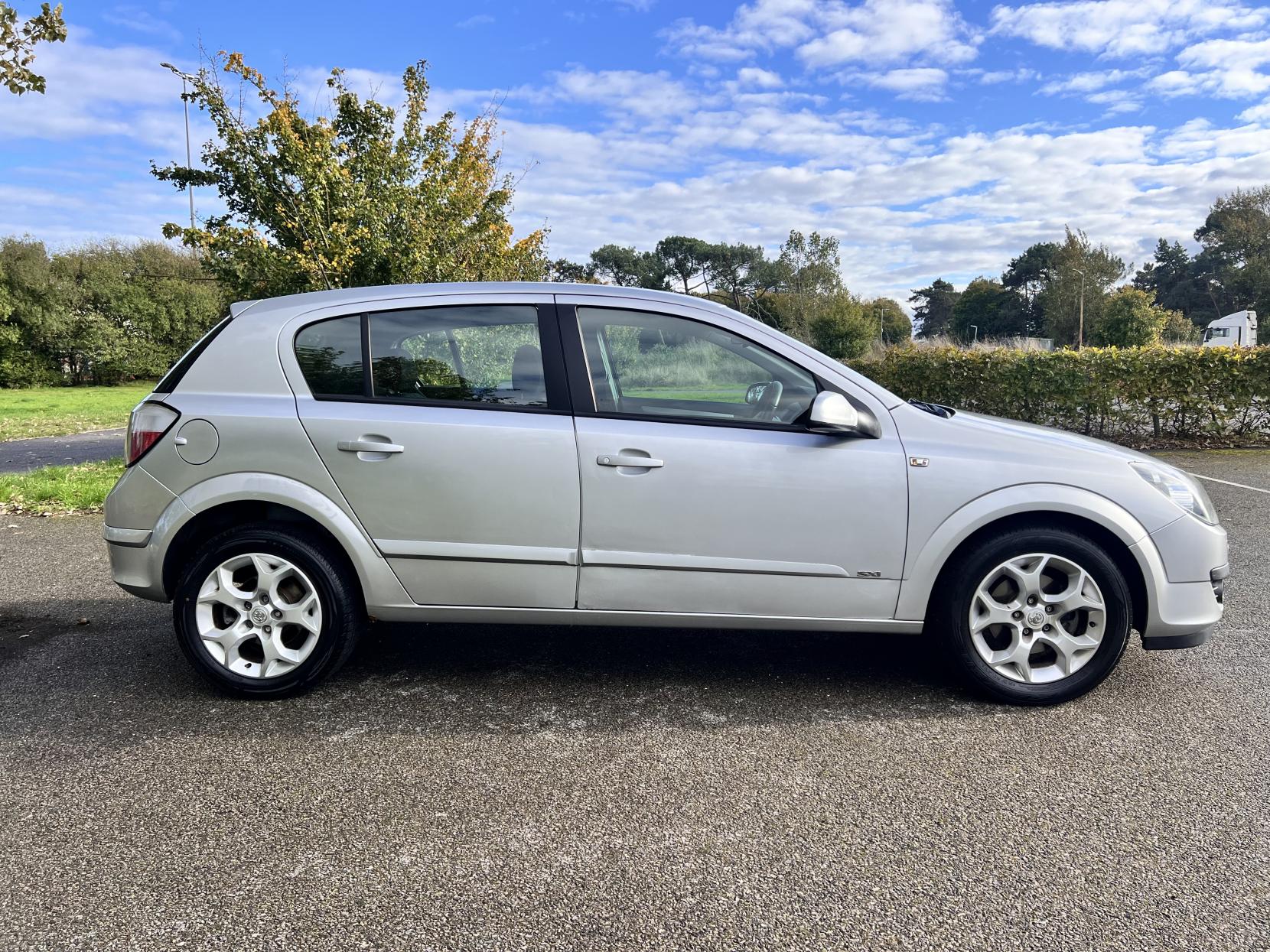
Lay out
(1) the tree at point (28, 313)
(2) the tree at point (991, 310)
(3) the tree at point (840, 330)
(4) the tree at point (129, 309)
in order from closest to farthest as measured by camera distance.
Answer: (1) the tree at point (28, 313), (4) the tree at point (129, 309), (3) the tree at point (840, 330), (2) the tree at point (991, 310)

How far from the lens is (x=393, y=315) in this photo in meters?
3.60

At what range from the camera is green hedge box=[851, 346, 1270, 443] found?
37.9 ft

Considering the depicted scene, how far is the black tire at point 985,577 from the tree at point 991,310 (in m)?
74.7

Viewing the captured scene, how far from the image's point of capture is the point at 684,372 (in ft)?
11.7

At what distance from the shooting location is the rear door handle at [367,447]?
3.41 metres

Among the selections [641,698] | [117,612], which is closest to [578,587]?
[641,698]

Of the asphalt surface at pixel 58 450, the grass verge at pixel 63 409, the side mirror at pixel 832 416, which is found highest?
the side mirror at pixel 832 416

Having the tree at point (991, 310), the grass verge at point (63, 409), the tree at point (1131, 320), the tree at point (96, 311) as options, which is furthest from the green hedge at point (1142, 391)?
the tree at point (991, 310)

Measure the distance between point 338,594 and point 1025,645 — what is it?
2781mm

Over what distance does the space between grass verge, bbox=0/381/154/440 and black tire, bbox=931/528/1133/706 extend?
480 inches

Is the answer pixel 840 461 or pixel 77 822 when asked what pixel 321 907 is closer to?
pixel 77 822

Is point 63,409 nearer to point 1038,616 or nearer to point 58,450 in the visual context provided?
point 58,450

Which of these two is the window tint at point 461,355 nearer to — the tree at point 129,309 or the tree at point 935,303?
the tree at point 129,309

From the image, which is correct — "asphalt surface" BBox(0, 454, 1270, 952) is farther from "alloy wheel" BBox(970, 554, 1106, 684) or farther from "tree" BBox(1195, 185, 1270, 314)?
"tree" BBox(1195, 185, 1270, 314)
